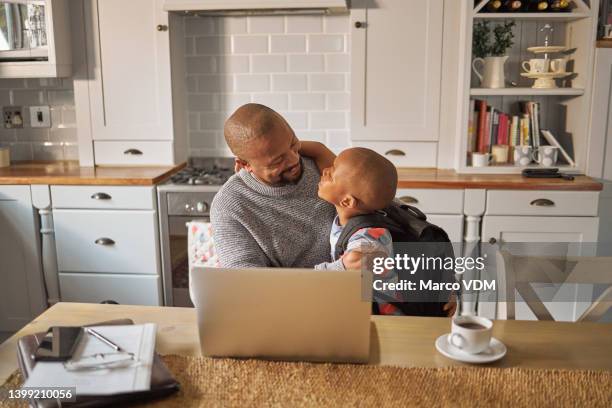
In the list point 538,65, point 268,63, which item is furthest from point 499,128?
point 268,63

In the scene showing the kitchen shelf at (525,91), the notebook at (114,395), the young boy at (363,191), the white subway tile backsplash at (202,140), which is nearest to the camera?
the notebook at (114,395)

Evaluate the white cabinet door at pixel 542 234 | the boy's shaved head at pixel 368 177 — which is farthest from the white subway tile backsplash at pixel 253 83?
the boy's shaved head at pixel 368 177

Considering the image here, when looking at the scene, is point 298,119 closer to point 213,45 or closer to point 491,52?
point 213,45

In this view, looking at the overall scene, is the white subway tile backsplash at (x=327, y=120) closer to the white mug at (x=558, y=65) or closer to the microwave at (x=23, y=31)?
the white mug at (x=558, y=65)

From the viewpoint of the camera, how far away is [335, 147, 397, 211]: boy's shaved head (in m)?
1.42

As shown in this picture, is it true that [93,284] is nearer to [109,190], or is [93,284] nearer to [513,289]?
[109,190]

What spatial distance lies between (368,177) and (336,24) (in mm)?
2161

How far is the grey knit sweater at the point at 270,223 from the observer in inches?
61.6

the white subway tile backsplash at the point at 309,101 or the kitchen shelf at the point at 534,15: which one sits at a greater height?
the kitchen shelf at the point at 534,15

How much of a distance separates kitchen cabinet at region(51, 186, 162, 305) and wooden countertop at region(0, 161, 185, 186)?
0.04 meters

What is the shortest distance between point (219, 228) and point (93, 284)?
6.15 ft

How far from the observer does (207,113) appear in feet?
11.7

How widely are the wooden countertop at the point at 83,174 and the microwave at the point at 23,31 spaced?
0.59m

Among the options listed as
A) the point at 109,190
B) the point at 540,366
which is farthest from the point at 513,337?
the point at 109,190
